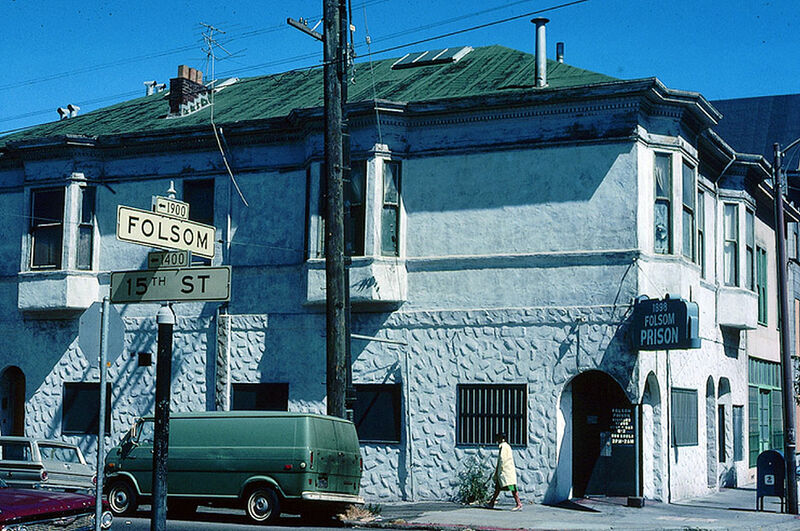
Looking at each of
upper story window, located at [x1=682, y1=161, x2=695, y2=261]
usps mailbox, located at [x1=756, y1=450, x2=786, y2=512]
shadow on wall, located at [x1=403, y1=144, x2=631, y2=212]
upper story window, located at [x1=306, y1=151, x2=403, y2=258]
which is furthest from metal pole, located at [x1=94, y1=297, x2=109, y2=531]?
upper story window, located at [x1=682, y1=161, x2=695, y2=261]

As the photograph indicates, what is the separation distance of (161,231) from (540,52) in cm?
1501

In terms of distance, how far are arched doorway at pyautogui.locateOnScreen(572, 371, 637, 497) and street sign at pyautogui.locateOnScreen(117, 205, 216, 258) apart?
13125mm

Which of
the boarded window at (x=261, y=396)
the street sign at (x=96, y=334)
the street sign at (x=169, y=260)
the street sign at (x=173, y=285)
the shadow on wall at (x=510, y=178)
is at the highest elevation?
the shadow on wall at (x=510, y=178)

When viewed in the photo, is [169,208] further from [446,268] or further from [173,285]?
[446,268]

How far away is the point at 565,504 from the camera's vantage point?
22672mm

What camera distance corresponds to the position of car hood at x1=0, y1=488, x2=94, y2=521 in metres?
12.0

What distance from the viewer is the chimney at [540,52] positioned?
24875 millimetres

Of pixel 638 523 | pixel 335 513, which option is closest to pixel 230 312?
pixel 335 513

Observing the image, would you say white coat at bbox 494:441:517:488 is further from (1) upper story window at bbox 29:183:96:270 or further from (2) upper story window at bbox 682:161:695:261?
(1) upper story window at bbox 29:183:96:270

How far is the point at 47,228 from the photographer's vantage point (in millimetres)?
28328

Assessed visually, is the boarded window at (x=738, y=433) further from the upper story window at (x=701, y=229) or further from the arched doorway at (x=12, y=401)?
the arched doorway at (x=12, y=401)

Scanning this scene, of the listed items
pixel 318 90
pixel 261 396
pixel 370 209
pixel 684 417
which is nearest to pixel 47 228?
pixel 261 396

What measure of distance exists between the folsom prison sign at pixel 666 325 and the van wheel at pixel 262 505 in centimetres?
811

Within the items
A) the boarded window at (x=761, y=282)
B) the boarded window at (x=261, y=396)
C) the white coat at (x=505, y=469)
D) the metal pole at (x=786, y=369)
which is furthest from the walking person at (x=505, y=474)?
the boarded window at (x=761, y=282)
